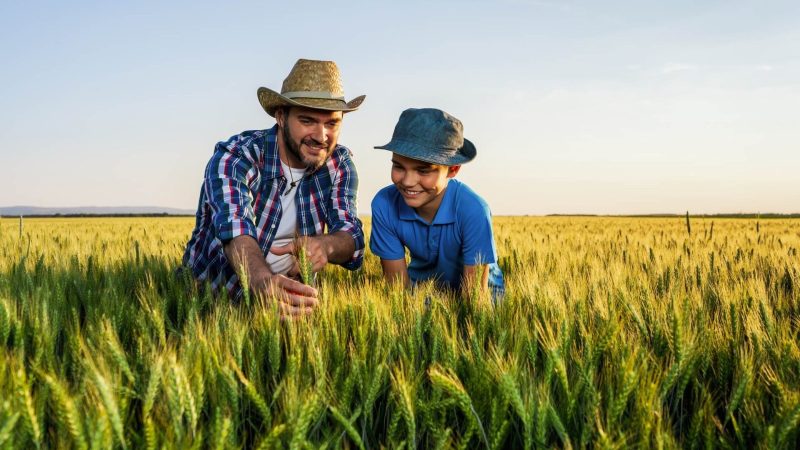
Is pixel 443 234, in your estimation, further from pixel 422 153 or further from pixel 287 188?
pixel 287 188

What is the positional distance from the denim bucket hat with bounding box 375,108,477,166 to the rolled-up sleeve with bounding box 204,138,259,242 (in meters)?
0.72

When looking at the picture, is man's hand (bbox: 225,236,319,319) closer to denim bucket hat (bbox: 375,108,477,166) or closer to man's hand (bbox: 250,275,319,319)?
man's hand (bbox: 250,275,319,319)

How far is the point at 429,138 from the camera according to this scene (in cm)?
302

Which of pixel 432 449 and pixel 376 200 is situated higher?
pixel 376 200

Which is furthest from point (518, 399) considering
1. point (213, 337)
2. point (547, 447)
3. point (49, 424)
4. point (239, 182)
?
point (239, 182)

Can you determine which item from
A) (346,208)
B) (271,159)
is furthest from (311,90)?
(346,208)

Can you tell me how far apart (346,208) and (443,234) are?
61cm

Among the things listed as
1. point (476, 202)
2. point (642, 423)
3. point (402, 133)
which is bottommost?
point (642, 423)

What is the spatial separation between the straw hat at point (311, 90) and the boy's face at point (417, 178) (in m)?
0.46

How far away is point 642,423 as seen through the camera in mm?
1363

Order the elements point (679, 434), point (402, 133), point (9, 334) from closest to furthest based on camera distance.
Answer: point (679, 434) → point (9, 334) → point (402, 133)

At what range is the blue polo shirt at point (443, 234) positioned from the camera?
3213 mm

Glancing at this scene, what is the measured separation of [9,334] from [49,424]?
1.82ft

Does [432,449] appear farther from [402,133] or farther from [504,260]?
[504,260]
